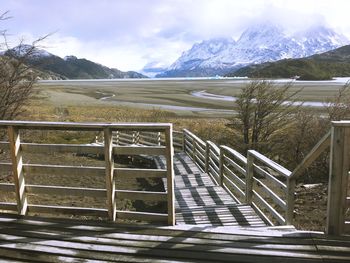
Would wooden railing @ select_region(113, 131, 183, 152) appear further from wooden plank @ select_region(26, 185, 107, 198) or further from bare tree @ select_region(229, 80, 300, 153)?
wooden plank @ select_region(26, 185, 107, 198)

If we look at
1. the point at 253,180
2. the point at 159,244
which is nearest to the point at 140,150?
the point at 159,244

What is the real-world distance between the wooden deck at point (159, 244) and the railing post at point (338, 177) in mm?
192

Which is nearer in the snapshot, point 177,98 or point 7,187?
point 7,187

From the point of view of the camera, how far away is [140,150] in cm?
471

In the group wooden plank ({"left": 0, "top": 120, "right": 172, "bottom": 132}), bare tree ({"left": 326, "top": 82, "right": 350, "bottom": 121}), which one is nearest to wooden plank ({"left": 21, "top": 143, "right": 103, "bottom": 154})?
wooden plank ({"left": 0, "top": 120, "right": 172, "bottom": 132})

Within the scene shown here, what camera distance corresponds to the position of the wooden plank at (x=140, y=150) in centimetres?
464

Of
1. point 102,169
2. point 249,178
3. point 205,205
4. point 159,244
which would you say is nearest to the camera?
point 159,244

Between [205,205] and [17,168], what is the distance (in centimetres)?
379

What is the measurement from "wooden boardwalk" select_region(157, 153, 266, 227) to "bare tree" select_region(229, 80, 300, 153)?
5077 mm

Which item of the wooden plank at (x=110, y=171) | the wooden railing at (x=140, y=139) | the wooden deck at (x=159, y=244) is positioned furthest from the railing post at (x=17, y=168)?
the wooden railing at (x=140, y=139)

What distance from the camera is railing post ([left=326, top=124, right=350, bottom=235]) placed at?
4.07 meters

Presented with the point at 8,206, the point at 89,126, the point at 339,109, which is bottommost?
the point at 8,206

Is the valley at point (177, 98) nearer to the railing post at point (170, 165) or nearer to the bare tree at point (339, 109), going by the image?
the bare tree at point (339, 109)

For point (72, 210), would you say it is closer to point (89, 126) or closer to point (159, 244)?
point (89, 126)
